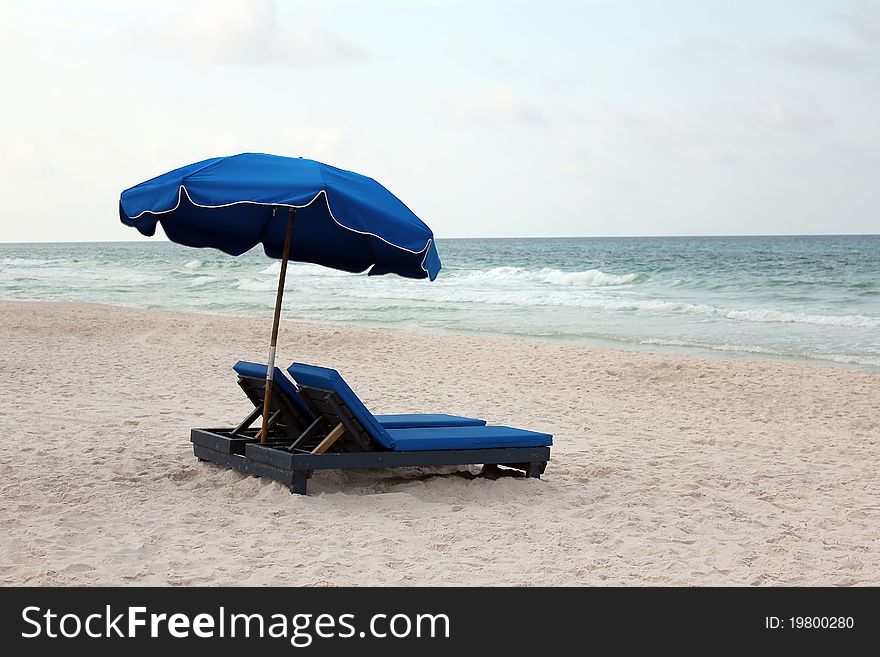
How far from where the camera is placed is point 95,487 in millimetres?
6445

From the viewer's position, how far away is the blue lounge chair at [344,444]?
623 centimetres

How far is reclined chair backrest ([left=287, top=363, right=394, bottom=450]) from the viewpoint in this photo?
20.1 feet

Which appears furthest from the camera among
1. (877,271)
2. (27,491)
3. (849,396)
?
(877,271)

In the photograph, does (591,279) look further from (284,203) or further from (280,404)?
(284,203)

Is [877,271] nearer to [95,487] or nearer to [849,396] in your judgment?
[849,396]

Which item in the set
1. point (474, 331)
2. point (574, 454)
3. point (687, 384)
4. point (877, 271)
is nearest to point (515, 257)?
point (877, 271)

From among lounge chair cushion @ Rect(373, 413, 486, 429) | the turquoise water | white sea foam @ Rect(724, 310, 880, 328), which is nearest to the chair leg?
lounge chair cushion @ Rect(373, 413, 486, 429)

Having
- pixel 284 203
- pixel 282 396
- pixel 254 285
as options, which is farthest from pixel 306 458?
pixel 254 285

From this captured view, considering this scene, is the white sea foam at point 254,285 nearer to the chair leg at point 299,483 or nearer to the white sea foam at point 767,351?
the white sea foam at point 767,351

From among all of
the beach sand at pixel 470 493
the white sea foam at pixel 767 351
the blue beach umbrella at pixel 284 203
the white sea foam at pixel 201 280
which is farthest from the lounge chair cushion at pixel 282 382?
the white sea foam at pixel 201 280

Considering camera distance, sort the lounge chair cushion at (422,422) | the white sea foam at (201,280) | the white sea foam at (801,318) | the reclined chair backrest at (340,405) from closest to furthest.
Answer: the reclined chair backrest at (340,405)
the lounge chair cushion at (422,422)
the white sea foam at (801,318)
the white sea foam at (201,280)

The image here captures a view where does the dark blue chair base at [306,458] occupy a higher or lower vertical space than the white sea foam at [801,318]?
lower

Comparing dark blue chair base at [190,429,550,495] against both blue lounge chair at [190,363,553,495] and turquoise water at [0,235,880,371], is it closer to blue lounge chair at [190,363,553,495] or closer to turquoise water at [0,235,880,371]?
blue lounge chair at [190,363,553,495]
